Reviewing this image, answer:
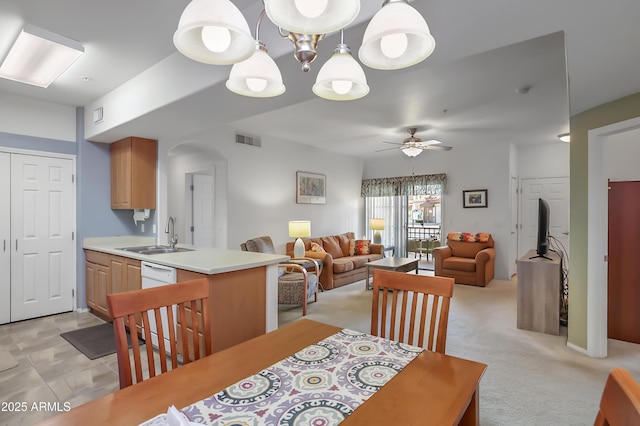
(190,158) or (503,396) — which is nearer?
(503,396)

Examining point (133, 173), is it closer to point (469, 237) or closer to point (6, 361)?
point (6, 361)

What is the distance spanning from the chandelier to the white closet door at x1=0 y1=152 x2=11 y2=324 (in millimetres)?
3884

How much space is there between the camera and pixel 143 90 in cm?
311

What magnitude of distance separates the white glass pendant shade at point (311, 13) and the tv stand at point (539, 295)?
12.0ft

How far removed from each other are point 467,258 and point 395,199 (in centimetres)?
222

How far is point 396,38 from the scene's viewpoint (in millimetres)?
1101

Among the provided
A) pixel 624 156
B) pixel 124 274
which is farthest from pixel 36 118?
pixel 624 156

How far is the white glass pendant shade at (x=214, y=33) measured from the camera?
Answer: 0.90 metres

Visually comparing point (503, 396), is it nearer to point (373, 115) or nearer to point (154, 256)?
point (154, 256)

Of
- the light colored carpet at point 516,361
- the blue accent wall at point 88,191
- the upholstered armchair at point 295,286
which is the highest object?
the blue accent wall at point 88,191

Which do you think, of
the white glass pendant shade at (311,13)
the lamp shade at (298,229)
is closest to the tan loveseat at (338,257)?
the lamp shade at (298,229)

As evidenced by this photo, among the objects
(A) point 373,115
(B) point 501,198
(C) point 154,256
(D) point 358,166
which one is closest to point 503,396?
(C) point 154,256

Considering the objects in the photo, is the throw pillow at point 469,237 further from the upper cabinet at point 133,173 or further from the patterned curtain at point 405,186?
the upper cabinet at point 133,173

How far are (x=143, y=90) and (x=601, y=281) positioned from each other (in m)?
4.53
